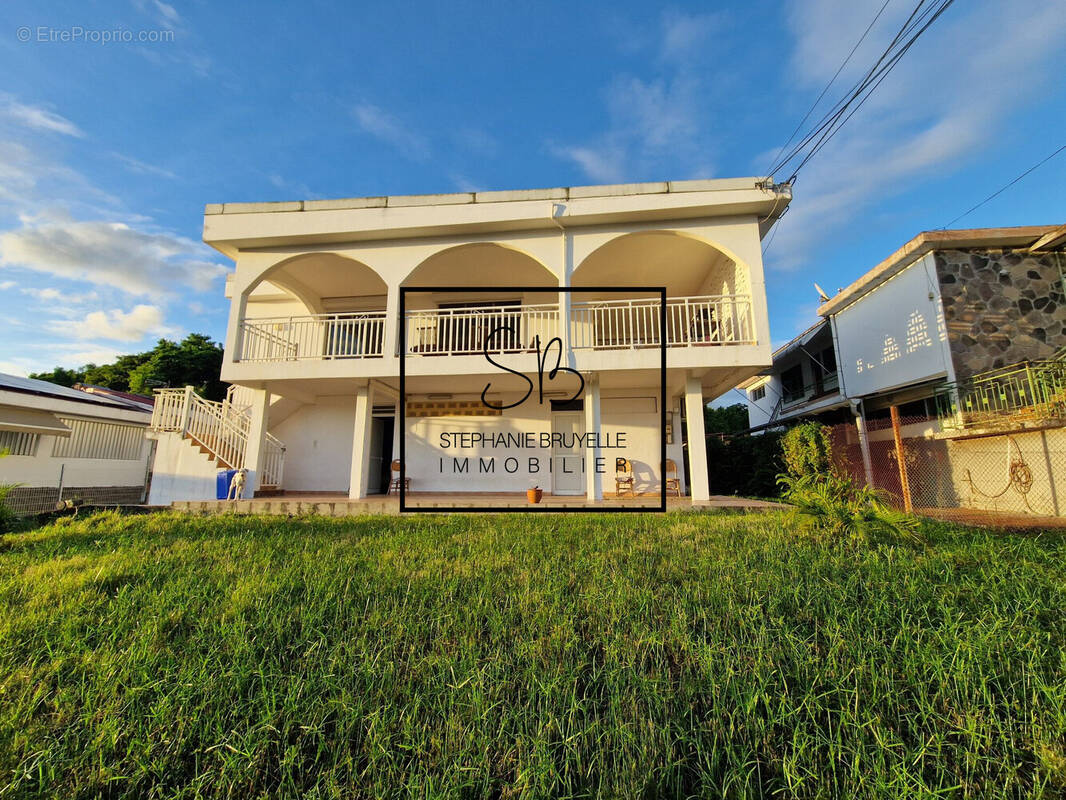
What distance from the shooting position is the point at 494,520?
6.82 meters

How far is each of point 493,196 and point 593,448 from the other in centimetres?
531

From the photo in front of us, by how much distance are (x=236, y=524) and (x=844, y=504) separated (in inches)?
317

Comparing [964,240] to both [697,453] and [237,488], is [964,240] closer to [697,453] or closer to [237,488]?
[697,453]

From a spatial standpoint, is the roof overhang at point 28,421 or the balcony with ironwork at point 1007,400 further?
the roof overhang at point 28,421

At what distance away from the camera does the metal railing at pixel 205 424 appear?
32.0ft

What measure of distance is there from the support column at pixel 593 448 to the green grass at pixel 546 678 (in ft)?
13.1

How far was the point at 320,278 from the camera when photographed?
10797 mm

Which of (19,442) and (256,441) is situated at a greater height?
(19,442)

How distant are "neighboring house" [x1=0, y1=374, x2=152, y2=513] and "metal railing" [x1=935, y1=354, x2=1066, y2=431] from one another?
20605 mm

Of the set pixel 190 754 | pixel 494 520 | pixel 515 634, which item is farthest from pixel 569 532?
pixel 190 754

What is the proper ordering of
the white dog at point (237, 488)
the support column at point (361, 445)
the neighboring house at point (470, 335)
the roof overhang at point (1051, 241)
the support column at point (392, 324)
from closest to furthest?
the neighboring house at point (470, 335)
the support column at point (392, 324)
the support column at point (361, 445)
the white dog at point (237, 488)
the roof overhang at point (1051, 241)

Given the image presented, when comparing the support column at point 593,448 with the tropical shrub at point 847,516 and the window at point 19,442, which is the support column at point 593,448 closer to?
the tropical shrub at point 847,516

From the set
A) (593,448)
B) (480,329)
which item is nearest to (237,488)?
(480,329)

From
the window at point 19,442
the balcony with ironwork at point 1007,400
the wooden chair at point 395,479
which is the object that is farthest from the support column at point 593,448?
the window at point 19,442
